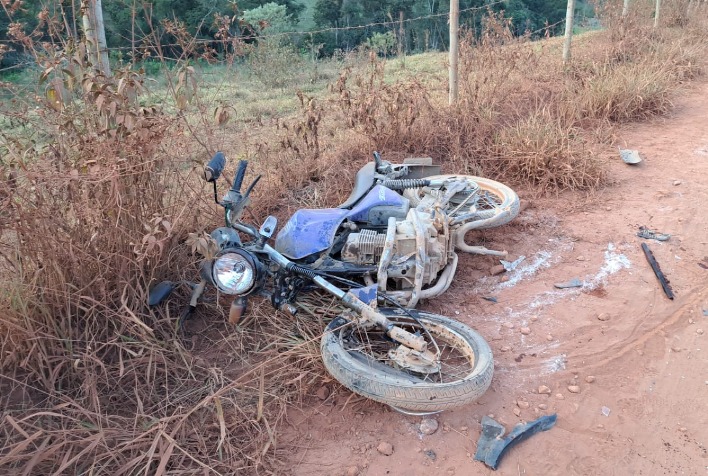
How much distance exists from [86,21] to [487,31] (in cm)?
522

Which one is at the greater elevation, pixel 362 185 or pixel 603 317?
pixel 362 185

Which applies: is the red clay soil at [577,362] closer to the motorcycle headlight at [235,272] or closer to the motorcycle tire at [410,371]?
the motorcycle tire at [410,371]

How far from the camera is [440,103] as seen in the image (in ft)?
21.1

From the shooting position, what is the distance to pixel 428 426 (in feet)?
8.61

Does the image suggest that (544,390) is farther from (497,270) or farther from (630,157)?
(630,157)

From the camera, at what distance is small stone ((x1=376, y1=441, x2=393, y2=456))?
99.0 inches

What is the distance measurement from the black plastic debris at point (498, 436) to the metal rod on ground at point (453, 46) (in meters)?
4.39

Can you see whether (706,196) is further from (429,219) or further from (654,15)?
(654,15)

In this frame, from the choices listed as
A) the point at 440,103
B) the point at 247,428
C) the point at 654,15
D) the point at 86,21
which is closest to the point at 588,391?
the point at 247,428

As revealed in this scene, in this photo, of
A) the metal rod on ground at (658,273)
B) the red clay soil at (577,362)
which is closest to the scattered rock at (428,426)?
the red clay soil at (577,362)

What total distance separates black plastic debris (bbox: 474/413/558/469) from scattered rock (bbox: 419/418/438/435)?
222mm

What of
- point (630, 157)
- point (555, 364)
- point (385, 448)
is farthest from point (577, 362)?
point (630, 157)

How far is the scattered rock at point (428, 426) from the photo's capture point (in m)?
2.60

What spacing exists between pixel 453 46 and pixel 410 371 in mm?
4420
